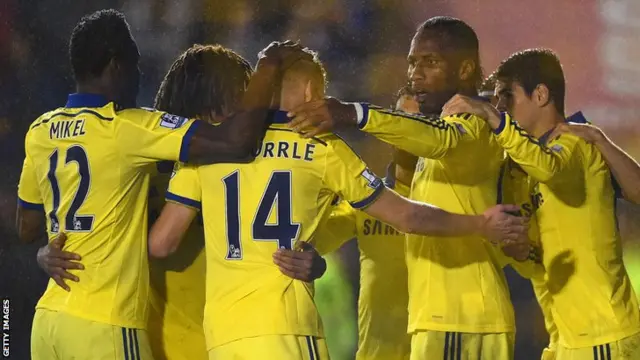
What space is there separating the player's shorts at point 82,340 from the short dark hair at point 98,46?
0.71 meters

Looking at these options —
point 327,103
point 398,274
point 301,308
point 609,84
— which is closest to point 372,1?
point 609,84

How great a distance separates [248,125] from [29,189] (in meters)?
0.85

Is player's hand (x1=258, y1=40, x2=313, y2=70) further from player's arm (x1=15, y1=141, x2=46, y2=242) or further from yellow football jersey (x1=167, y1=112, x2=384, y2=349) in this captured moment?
player's arm (x1=15, y1=141, x2=46, y2=242)

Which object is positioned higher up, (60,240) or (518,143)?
(518,143)

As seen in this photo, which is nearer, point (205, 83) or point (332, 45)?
point (205, 83)

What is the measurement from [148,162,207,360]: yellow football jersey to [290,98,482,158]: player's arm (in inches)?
24.8

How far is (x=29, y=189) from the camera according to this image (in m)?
3.28

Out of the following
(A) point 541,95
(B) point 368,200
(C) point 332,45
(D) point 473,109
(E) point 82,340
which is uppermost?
(C) point 332,45

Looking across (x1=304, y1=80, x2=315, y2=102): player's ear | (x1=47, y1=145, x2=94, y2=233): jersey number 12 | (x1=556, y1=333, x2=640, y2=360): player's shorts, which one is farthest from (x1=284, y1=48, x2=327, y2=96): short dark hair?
(x1=556, y1=333, x2=640, y2=360): player's shorts

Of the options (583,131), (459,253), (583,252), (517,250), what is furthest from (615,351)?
(583,131)

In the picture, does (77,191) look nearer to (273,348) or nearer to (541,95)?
(273,348)

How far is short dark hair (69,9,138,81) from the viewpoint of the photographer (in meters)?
3.09

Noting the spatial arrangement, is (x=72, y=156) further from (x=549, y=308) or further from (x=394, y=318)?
(x=549, y=308)

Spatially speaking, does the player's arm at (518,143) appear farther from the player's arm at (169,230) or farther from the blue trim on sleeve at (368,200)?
the player's arm at (169,230)
